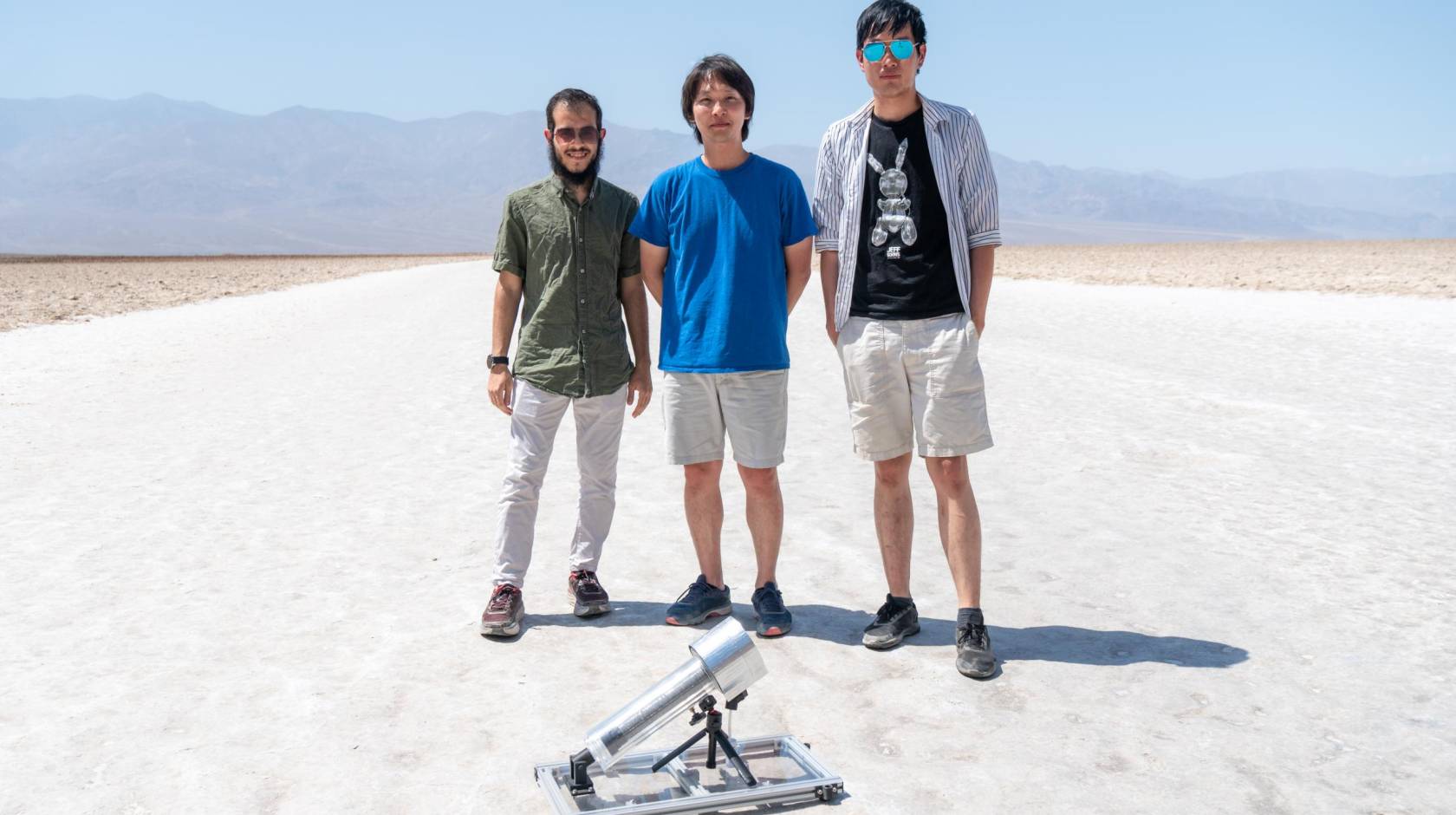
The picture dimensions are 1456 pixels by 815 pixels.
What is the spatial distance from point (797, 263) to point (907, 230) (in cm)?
47

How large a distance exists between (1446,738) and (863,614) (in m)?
1.88

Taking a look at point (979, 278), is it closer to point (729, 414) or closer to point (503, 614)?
point (729, 414)

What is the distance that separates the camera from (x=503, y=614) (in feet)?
13.6

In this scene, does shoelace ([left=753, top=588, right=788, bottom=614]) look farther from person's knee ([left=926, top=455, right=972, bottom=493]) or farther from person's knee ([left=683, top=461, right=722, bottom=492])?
person's knee ([left=926, top=455, right=972, bottom=493])

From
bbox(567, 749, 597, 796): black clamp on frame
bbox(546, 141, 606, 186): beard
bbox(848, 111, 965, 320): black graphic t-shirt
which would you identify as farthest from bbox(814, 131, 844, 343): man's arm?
bbox(567, 749, 597, 796): black clamp on frame

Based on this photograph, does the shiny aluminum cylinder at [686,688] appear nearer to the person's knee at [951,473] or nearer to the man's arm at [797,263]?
the person's knee at [951,473]

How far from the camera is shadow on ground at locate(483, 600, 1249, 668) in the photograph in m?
3.98

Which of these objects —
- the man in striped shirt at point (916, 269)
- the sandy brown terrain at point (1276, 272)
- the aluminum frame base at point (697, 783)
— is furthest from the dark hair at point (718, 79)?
the sandy brown terrain at point (1276, 272)

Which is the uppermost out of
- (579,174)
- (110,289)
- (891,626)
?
(579,174)

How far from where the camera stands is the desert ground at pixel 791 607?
10.3 ft

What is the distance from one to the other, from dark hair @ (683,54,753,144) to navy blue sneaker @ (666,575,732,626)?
158 cm

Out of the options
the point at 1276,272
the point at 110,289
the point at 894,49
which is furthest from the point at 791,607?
the point at 110,289

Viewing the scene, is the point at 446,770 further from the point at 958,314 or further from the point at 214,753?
the point at 958,314

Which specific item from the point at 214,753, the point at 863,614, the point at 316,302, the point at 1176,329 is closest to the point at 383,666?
the point at 214,753
